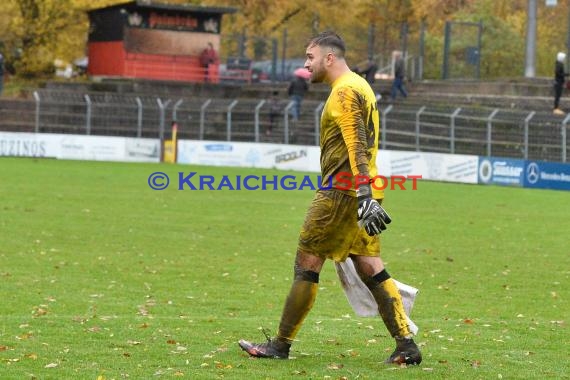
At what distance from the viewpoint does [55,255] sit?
15.3 m

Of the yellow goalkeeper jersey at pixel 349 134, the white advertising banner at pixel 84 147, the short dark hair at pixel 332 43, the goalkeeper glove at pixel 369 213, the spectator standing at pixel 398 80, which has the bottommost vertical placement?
the goalkeeper glove at pixel 369 213

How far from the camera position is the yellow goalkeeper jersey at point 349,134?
8.11 m

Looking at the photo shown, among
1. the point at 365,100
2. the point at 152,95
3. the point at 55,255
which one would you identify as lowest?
the point at 55,255

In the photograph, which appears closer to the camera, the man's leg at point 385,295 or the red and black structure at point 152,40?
the man's leg at point 385,295

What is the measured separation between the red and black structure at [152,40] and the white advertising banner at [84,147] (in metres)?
11.3

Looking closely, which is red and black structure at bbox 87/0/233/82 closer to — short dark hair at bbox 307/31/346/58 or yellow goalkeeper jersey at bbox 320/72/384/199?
short dark hair at bbox 307/31/346/58

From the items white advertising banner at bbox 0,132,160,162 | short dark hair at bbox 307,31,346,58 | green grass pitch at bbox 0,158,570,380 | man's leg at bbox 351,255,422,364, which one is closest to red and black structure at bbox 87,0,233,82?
white advertising banner at bbox 0,132,160,162

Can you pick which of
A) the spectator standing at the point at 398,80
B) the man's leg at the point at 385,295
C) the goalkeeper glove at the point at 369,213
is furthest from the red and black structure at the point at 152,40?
the goalkeeper glove at the point at 369,213

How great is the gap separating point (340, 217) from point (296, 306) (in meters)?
0.70

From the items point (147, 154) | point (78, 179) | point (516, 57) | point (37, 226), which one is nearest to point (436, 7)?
point (516, 57)

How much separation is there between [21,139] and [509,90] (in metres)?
17.3

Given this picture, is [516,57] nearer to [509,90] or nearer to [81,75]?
[509,90]

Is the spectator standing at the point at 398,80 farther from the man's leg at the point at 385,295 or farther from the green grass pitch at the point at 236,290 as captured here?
the man's leg at the point at 385,295

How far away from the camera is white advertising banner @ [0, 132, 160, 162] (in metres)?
42.0
